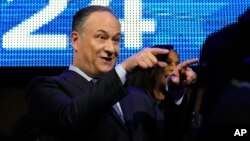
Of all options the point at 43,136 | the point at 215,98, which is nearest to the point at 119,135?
the point at 43,136

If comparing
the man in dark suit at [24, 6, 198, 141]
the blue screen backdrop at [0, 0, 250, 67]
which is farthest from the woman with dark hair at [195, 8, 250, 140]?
the blue screen backdrop at [0, 0, 250, 67]

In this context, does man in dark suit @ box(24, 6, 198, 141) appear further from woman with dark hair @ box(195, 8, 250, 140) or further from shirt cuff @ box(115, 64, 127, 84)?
woman with dark hair @ box(195, 8, 250, 140)

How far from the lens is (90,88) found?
3.18ft

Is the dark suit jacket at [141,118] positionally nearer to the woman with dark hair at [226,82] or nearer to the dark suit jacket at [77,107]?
the dark suit jacket at [77,107]

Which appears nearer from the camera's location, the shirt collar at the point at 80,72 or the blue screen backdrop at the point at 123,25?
the shirt collar at the point at 80,72

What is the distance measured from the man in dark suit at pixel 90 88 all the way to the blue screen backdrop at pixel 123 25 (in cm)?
76

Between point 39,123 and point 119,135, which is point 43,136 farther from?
point 119,135

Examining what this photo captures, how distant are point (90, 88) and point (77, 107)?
0.06m

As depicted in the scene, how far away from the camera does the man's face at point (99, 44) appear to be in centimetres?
111

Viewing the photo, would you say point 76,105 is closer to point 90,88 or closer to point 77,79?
point 90,88

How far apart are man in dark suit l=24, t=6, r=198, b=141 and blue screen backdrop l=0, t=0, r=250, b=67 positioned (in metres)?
0.76

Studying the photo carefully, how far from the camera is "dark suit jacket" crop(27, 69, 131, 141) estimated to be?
3.06ft

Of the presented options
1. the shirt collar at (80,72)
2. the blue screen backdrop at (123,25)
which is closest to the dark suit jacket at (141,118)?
the shirt collar at (80,72)

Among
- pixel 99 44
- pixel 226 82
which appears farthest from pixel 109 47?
pixel 226 82
